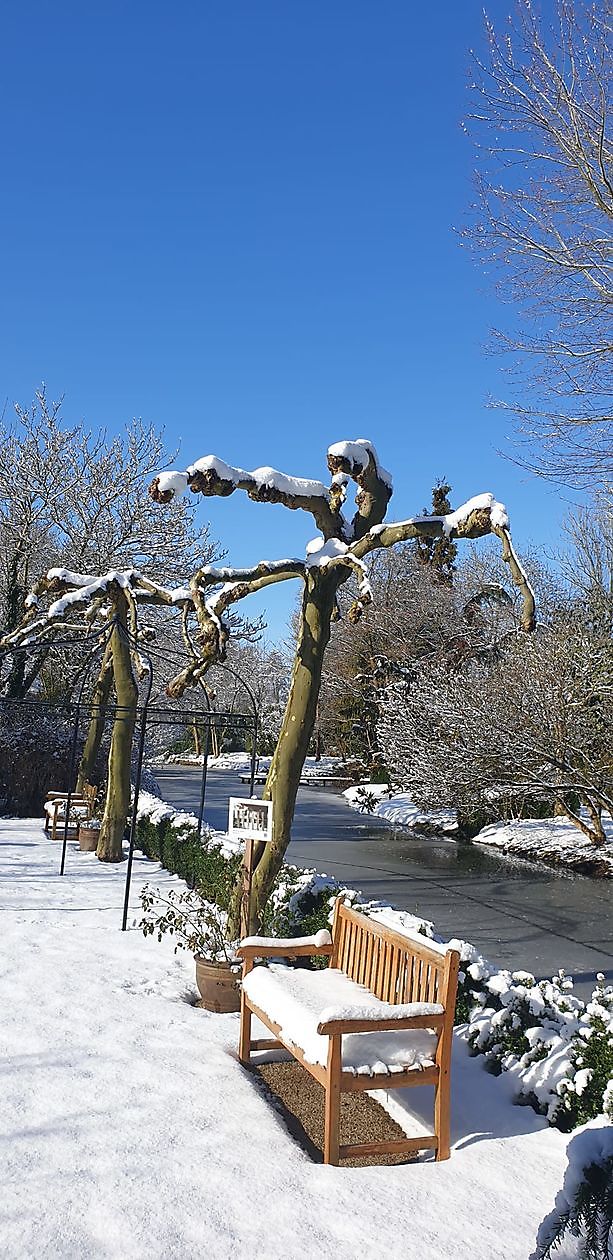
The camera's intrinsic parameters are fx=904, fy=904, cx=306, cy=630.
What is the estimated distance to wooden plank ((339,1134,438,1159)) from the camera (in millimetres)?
3598

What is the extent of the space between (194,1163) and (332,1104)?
0.56 metres

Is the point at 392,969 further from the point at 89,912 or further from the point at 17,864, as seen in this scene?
the point at 17,864

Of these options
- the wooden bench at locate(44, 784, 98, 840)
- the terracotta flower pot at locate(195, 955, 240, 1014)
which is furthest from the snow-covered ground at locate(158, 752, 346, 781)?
the terracotta flower pot at locate(195, 955, 240, 1014)

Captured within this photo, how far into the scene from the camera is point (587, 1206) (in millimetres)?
1577

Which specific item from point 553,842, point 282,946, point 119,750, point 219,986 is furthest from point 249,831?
point 553,842

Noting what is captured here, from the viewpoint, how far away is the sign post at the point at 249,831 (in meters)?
5.83

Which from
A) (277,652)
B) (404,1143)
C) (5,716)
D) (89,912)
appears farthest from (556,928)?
(277,652)

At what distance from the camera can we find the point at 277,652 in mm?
46156

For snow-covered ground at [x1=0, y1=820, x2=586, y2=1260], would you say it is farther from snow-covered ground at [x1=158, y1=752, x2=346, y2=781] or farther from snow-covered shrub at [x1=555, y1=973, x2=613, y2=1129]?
snow-covered ground at [x1=158, y1=752, x2=346, y2=781]

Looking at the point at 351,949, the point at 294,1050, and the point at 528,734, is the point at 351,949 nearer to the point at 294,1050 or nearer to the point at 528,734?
the point at 294,1050

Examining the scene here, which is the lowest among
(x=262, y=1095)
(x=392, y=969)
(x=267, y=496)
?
(x=262, y=1095)

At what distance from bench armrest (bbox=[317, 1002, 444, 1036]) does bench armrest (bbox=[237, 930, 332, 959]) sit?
1.26 metres

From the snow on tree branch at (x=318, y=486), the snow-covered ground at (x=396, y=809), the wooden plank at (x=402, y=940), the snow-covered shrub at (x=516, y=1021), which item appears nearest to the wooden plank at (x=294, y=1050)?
the wooden plank at (x=402, y=940)

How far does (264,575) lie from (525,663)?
28.3ft
